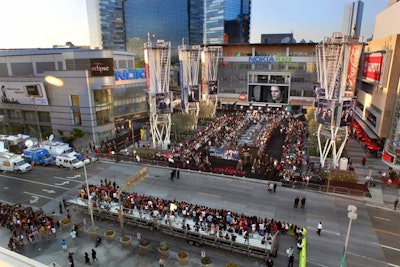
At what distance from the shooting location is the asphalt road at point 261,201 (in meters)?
20.7

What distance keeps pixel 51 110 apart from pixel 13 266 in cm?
4807

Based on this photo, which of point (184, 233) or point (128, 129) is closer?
point (184, 233)

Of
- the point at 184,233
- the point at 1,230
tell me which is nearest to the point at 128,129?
the point at 1,230

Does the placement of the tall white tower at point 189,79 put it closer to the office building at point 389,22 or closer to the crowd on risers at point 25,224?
the crowd on risers at point 25,224

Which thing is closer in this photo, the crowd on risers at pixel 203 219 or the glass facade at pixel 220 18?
the crowd on risers at pixel 203 219

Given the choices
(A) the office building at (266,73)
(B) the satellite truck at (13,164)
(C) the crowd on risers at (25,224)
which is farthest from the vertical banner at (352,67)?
(B) the satellite truck at (13,164)

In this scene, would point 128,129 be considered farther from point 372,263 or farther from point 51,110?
point 372,263

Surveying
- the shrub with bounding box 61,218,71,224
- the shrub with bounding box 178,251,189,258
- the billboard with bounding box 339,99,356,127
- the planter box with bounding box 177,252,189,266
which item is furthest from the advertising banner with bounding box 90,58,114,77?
the planter box with bounding box 177,252,189,266

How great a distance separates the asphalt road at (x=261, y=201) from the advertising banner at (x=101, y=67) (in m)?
16.3

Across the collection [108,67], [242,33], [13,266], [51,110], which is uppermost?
[242,33]

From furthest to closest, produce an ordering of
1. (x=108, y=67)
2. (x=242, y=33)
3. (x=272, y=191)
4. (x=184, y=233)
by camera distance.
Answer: (x=242, y=33)
(x=108, y=67)
(x=272, y=191)
(x=184, y=233)

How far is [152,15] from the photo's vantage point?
15262 cm

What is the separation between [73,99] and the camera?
1865 inches

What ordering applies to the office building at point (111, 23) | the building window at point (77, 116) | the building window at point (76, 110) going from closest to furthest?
the building window at point (76, 110) → the building window at point (77, 116) → the office building at point (111, 23)
